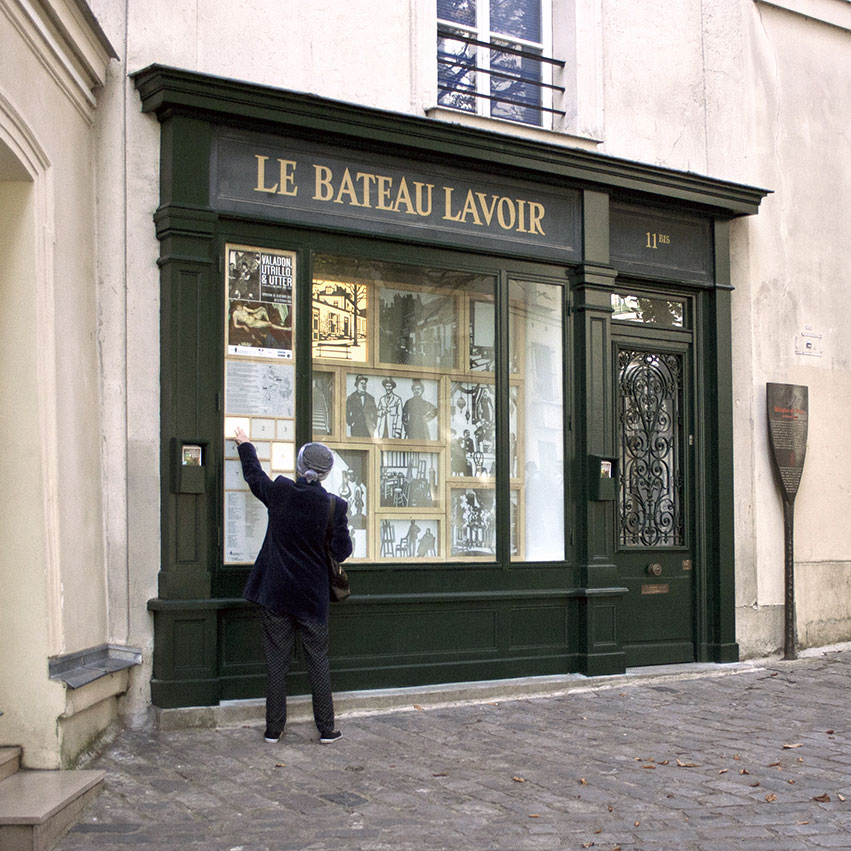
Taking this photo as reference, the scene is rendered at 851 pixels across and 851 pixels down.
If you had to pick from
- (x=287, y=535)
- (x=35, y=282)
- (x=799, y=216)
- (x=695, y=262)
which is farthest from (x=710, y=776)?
(x=799, y=216)

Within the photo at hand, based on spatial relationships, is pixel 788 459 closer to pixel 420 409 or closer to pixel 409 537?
pixel 420 409

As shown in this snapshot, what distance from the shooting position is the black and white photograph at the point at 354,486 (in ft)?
25.1

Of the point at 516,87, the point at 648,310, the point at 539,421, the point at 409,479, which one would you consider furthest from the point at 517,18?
the point at 409,479

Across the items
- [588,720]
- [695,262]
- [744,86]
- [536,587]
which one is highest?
[744,86]

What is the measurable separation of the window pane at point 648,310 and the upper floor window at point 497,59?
1.51 m

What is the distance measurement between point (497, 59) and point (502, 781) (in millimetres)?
5504

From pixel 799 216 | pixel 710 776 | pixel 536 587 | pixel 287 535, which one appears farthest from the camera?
pixel 799 216

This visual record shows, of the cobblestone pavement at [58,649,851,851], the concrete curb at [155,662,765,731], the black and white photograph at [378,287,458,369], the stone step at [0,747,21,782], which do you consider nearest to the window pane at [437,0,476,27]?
the black and white photograph at [378,287,458,369]

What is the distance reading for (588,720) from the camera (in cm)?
699

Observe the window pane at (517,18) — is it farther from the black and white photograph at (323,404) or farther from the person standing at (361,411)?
the black and white photograph at (323,404)

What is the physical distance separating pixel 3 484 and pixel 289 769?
2.03 m

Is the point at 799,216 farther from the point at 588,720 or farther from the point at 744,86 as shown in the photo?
the point at 588,720

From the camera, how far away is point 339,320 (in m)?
7.69

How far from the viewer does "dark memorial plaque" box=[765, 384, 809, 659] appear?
9.27 metres
